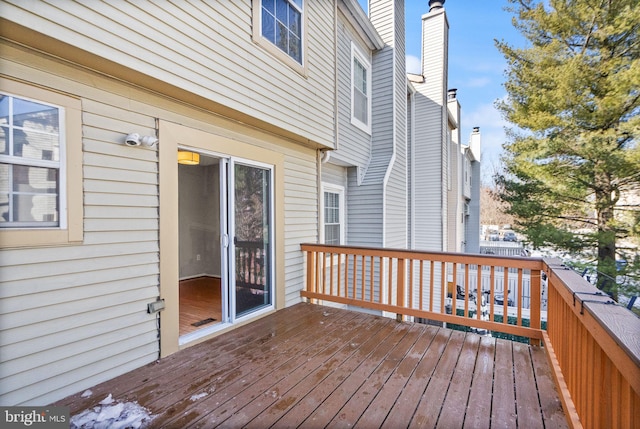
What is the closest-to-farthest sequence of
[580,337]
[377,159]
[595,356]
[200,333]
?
[595,356] → [580,337] → [200,333] → [377,159]

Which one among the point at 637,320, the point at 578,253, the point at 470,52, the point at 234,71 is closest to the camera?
the point at 637,320

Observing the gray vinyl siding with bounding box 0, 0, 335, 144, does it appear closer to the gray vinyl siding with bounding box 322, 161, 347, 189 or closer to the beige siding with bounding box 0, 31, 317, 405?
the beige siding with bounding box 0, 31, 317, 405

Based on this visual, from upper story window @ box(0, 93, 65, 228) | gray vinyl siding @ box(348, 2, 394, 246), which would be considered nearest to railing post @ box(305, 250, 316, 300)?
gray vinyl siding @ box(348, 2, 394, 246)

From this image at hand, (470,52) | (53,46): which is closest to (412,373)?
(53,46)

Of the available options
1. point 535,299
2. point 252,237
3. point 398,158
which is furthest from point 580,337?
point 398,158

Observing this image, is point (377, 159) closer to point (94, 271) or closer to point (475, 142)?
point (94, 271)

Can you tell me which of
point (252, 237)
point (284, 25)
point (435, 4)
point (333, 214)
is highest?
point (435, 4)

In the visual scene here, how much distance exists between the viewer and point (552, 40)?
655 cm

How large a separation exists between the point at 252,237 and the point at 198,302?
1.60 meters

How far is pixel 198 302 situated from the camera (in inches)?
178

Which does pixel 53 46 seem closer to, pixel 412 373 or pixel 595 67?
pixel 412 373

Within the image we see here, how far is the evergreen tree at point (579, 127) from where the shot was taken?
19.4ft

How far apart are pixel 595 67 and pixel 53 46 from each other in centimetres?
879

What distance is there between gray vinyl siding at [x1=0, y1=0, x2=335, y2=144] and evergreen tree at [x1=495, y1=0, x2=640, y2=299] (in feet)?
16.9
